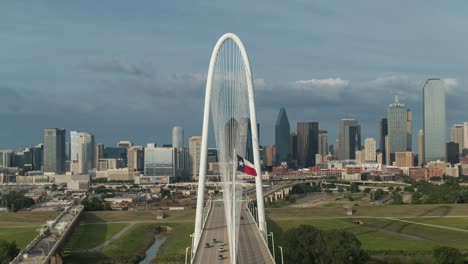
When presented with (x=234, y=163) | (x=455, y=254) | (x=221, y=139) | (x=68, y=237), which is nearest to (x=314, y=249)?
(x=455, y=254)

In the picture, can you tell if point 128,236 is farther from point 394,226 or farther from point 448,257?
point 448,257

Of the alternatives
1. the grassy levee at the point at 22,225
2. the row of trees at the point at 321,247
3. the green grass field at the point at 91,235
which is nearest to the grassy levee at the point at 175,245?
the green grass field at the point at 91,235

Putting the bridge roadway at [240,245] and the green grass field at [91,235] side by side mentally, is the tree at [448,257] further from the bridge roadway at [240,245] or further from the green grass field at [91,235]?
the green grass field at [91,235]

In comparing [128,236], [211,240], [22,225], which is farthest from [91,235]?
[211,240]

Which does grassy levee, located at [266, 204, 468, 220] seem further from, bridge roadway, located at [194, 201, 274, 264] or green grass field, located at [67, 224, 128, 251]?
bridge roadway, located at [194, 201, 274, 264]

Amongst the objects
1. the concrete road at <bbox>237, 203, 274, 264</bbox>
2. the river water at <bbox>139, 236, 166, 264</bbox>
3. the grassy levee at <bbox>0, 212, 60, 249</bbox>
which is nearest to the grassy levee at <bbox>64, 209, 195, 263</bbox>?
the river water at <bbox>139, 236, 166, 264</bbox>
